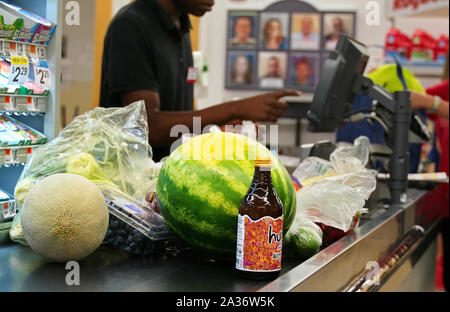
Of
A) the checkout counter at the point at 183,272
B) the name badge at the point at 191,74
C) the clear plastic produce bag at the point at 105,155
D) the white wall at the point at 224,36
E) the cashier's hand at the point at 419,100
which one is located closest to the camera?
the checkout counter at the point at 183,272

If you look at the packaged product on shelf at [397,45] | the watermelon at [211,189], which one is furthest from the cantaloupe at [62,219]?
the packaged product on shelf at [397,45]

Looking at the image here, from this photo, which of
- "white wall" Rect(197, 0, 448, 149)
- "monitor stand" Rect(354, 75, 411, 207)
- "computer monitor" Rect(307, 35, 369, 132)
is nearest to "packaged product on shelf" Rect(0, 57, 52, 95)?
"computer monitor" Rect(307, 35, 369, 132)

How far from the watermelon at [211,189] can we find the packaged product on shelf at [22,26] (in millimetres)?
497

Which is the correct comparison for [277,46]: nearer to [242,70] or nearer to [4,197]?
[242,70]

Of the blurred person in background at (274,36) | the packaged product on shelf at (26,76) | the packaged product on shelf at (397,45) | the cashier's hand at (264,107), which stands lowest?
the cashier's hand at (264,107)

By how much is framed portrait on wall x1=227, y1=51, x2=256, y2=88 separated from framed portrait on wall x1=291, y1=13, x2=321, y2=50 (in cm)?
54

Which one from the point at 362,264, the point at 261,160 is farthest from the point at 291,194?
the point at 362,264

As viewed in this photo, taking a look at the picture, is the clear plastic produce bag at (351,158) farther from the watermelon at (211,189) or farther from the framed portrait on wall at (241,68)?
the framed portrait on wall at (241,68)

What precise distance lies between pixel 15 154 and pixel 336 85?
1273 mm

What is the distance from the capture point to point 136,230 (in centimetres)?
116

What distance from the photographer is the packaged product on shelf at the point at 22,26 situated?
52.2 inches

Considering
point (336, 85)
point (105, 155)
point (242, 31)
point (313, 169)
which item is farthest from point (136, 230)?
point (242, 31)

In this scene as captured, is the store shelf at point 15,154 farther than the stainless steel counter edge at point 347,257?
Yes
